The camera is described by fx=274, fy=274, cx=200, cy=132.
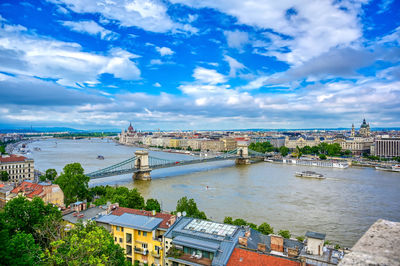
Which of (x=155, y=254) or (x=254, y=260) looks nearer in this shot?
(x=254, y=260)

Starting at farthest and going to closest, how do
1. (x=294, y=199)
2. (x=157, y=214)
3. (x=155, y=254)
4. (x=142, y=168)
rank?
(x=142, y=168)
(x=294, y=199)
(x=157, y=214)
(x=155, y=254)

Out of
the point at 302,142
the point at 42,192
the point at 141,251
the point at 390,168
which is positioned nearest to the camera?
the point at 141,251

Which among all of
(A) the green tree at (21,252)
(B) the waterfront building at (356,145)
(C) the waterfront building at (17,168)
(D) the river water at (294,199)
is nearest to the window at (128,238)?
(A) the green tree at (21,252)

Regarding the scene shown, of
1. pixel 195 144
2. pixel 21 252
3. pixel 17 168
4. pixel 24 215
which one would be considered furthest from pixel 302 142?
pixel 21 252

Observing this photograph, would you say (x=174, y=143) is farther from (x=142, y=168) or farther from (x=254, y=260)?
(x=254, y=260)

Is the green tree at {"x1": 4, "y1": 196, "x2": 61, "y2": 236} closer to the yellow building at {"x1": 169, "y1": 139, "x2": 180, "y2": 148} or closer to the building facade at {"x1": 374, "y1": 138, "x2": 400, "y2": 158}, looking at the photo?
the building facade at {"x1": 374, "y1": 138, "x2": 400, "y2": 158}

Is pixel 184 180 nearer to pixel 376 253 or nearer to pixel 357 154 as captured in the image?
pixel 376 253
